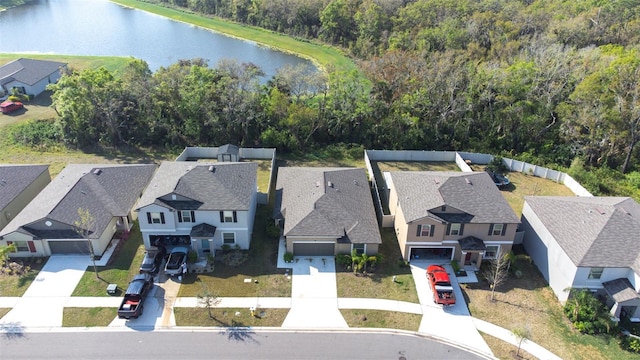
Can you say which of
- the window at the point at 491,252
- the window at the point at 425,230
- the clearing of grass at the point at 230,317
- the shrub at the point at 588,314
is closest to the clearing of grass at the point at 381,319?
the clearing of grass at the point at 230,317

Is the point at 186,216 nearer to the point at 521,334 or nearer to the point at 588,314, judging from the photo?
the point at 521,334

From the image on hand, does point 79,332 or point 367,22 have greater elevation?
point 367,22

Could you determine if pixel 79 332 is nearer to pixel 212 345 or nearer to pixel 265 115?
pixel 212 345

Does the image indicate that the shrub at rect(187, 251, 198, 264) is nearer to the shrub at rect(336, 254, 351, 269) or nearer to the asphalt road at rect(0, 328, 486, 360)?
the asphalt road at rect(0, 328, 486, 360)

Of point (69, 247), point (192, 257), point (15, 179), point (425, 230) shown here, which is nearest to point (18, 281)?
point (69, 247)

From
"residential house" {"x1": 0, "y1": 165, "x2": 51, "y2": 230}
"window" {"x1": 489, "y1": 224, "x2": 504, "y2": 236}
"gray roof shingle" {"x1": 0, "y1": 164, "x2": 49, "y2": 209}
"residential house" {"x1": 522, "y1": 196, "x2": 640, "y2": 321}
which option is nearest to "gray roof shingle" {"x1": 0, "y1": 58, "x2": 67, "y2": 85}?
"gray roof shingle" {"x1": 0, "y1": 164, "x2": 49, "y2": 209}

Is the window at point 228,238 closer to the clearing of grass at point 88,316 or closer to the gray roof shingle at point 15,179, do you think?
the clearing of grass at point 88,316

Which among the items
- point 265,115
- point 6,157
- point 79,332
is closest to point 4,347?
point 79,332
